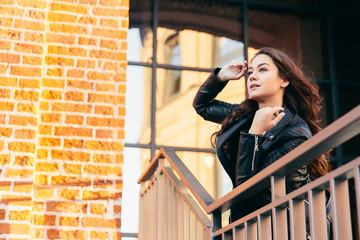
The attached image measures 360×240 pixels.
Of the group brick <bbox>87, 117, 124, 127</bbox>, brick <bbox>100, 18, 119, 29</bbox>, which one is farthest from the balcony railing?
brick <bbox>100, 18, 119, 29</bbox>

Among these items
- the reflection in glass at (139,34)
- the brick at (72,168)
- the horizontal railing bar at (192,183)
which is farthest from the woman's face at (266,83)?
the reflection in glass at (139,34)

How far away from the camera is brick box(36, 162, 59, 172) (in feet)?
13.2

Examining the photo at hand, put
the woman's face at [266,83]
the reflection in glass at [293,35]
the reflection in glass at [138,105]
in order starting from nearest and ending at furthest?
1. the woman's face at [266,83]
2. the reflection in glass at [138,105]
3. the reflection in glass at [293,35]

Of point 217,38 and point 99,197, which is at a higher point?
point 217,38

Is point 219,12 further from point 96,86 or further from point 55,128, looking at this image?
point 55,128

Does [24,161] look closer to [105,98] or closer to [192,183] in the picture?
[105,98]

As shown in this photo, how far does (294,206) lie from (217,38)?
3955 millimetres

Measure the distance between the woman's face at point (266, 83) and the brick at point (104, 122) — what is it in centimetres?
172

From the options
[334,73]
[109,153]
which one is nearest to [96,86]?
[109,153]

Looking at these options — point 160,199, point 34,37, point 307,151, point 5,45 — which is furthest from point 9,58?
point 307,151

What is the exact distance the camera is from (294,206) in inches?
73.9

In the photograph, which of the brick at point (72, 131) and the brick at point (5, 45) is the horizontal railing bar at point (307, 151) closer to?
the brick at point (72, 131)

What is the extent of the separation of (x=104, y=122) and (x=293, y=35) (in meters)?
2.55

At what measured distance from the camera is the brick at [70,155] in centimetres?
408
